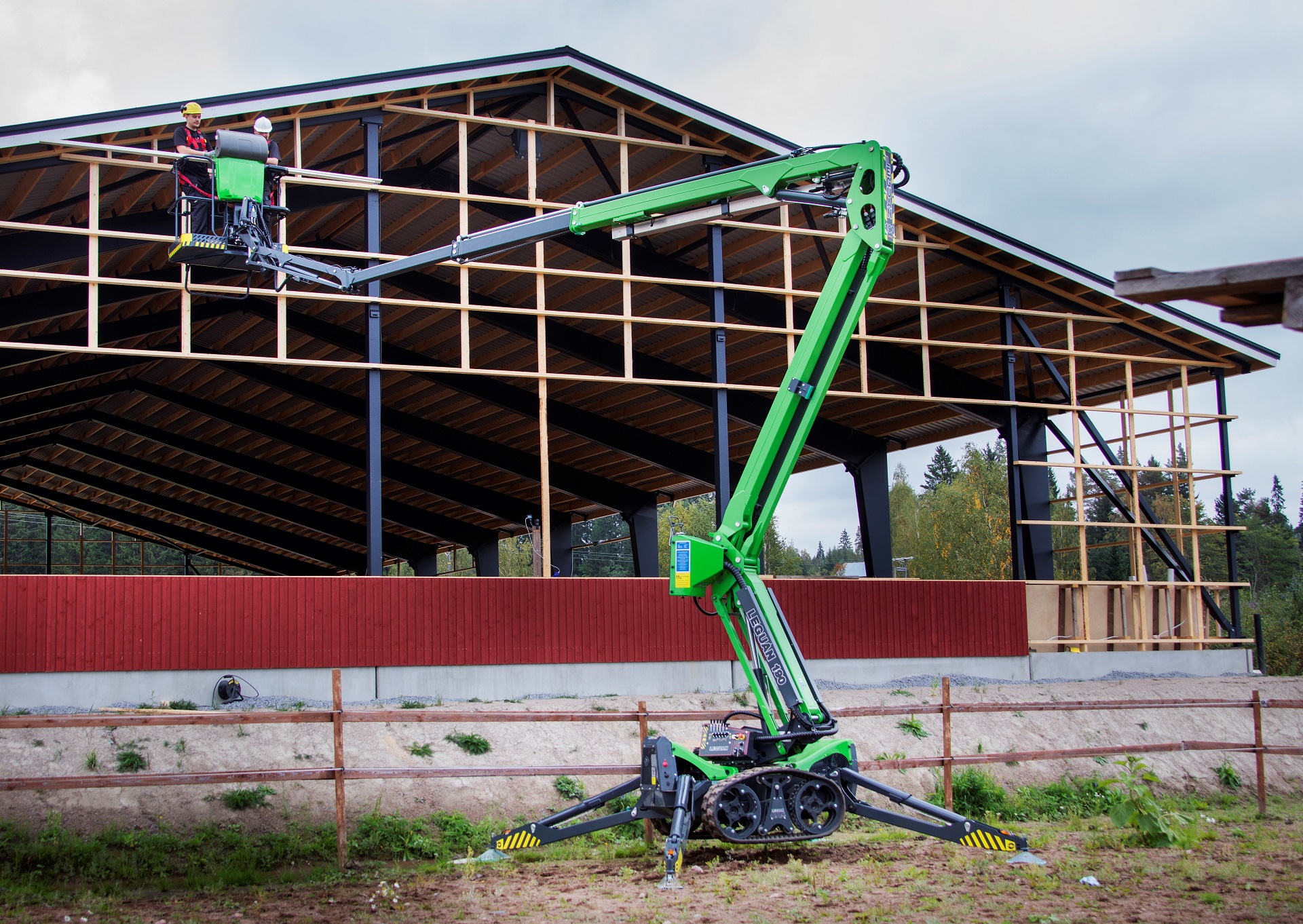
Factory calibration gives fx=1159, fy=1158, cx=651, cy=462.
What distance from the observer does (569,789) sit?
1525 centimetres

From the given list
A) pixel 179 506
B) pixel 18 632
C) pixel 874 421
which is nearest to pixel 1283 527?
pixel 874 421

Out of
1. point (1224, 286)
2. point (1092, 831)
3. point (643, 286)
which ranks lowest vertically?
point (1092, 831)

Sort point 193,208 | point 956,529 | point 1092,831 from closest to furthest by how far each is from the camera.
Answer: point 1092,831 < point 193,208 < point 956,529

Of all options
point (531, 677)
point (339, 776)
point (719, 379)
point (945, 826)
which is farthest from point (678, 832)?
point (719, 379)

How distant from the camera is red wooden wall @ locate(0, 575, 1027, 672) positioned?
16797 millimetres

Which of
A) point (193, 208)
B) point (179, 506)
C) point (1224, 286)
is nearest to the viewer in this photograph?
point (1224, 286)

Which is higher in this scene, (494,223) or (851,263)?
(494,223)

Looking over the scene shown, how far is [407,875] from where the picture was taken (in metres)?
11.2

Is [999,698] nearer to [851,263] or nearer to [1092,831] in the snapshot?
[1092,831]

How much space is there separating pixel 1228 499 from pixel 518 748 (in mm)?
17397

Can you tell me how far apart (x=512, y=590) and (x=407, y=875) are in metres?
8.12

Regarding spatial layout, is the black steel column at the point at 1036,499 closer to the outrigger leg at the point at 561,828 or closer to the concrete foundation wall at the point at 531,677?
the concrete foundation wall at the point at 531,677

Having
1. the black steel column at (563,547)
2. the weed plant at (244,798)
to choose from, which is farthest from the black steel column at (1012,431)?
the weed plant at (244,798)

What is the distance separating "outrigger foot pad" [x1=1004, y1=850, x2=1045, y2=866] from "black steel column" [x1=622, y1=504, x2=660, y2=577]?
77.2 feet
